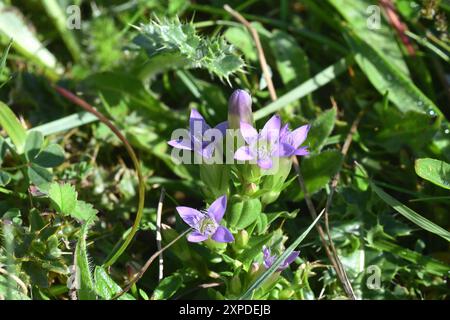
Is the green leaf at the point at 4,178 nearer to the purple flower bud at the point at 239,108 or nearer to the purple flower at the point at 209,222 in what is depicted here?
the purple flower at the point at 209,222

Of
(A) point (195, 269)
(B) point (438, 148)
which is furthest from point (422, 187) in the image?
(A) point (195, 269)

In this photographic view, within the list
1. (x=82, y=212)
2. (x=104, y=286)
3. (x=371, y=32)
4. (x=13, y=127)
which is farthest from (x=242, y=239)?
(x=371, y=32)

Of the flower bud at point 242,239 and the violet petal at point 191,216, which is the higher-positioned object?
the violet petal at point 191,216

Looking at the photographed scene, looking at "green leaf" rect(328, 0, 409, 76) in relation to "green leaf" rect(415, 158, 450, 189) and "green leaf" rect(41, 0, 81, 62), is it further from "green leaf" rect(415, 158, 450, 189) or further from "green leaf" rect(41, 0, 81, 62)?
"green leaf" rect(41, 0, 81, 62)

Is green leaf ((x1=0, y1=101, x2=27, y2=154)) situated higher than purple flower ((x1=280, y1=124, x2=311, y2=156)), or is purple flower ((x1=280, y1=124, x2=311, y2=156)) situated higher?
purple flower ((x1=280, y1=124, x2=311, y2=156))

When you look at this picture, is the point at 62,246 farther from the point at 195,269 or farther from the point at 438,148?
the point at 438,148

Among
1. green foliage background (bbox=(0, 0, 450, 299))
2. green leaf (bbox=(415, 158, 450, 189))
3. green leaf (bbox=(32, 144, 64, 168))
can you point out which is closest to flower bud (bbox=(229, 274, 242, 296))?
green foliage background (bbox=(0, 0, 450, 299))

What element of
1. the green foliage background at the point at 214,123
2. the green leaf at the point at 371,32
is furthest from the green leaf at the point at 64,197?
the green leaf at the point at 371,32
